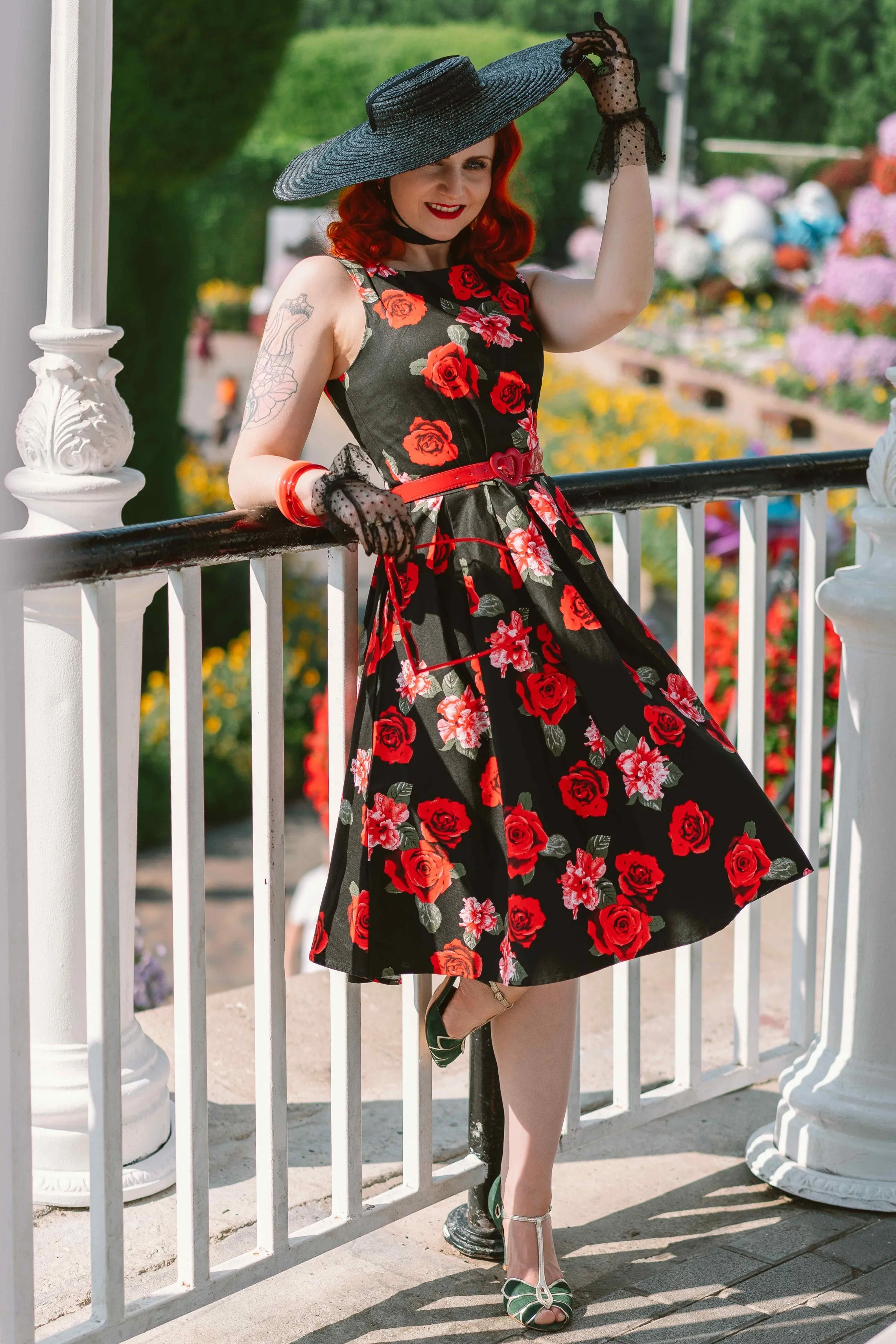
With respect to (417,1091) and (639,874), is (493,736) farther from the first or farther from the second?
(417,1091)

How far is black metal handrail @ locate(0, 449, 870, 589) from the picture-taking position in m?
1.54

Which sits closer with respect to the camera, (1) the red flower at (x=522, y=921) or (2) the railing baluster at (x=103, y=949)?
(2) the railing baluster at (x=103, y=949)

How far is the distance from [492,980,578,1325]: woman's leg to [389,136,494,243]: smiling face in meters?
0.89

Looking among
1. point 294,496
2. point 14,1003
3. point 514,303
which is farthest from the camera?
point 514,303

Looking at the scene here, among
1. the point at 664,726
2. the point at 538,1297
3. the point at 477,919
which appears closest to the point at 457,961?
the point at 477,919

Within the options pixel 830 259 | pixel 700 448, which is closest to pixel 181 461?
pixel 700 448

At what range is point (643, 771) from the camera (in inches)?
71.2

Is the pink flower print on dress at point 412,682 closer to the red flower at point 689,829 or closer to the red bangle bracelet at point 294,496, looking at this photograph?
the red bangle bracelet at point 294,496

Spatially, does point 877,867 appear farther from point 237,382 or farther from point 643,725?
point 237,382

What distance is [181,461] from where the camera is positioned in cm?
947

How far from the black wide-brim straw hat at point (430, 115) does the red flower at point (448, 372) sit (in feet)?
0.66

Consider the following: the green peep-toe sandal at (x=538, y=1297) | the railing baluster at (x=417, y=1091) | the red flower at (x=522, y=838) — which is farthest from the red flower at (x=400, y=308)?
the green peep-toe sandal at (x=538, y=1297)

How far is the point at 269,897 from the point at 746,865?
55 cm

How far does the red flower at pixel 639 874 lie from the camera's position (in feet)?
5.91
